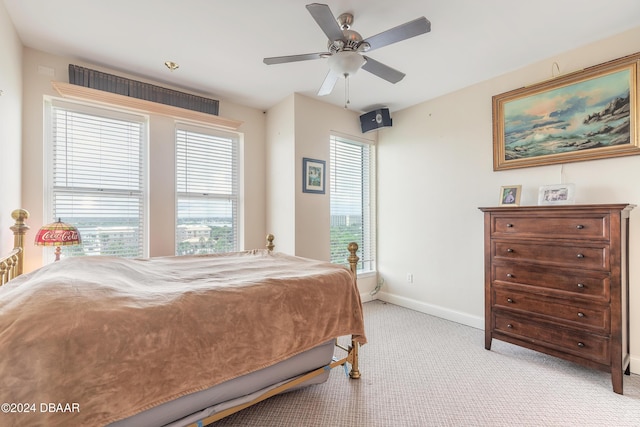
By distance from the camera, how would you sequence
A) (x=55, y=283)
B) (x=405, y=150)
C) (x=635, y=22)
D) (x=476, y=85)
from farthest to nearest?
1. (x=405, y=150)
2. (x=476, y=85)
3. (x=635, y=22)
4. (x=55, y=283)

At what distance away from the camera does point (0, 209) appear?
196 centimetres

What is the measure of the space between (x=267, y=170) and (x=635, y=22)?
3.74 m

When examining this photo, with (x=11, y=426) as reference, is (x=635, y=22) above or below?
above

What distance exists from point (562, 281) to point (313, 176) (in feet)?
8.73

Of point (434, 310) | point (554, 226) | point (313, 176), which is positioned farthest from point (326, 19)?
point (434, 310)

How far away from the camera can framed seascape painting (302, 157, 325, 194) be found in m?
3.62

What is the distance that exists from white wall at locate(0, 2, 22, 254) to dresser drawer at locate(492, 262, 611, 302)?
3.90 m

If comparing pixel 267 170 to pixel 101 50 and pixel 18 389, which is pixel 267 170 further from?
pixel 18 389

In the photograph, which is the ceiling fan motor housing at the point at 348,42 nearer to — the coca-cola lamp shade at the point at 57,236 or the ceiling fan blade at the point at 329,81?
the ceiling fan blade at the point at 329,81

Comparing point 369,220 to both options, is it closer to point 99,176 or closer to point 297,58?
point 297,58

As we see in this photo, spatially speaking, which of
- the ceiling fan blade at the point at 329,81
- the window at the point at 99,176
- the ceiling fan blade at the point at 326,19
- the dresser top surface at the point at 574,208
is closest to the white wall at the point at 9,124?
the window at the point at 99,176

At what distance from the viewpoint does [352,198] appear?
14.0 ft

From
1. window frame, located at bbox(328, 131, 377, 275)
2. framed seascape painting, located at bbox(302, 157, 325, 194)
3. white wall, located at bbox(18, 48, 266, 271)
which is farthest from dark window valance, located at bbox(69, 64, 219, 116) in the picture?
window frame, located at bbox(328, 131, 377, 275)

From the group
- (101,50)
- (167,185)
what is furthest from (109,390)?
(101,50)
